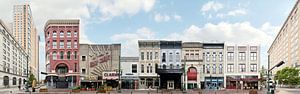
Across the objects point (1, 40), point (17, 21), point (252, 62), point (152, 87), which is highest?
point (17, 21)

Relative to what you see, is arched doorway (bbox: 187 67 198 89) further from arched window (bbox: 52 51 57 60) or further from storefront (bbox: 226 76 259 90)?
arched window (bbox: 52 51 57 60)

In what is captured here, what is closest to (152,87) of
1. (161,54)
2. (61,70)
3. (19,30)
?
(161,54)

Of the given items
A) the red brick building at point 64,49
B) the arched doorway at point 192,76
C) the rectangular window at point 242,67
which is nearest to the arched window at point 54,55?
the red brick building at point 64,49

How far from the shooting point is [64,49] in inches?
3369

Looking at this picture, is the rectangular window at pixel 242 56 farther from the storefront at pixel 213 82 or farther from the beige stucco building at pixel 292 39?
the beige stucco building at pixel 292 39

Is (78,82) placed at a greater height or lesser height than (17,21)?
lesser

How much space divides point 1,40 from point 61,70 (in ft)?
50.3

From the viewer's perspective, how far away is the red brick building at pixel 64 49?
85500 mm

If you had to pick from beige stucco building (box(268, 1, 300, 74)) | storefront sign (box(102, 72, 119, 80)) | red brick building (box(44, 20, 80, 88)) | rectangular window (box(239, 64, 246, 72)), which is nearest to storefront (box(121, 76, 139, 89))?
storefront sign (box(102, 72, 119, 80))

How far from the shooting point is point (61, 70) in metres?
86.9

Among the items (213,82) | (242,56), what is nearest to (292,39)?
(242,56)

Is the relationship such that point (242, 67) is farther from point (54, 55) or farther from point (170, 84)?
point (54, 55)

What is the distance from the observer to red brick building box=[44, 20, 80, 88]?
8550 centimetres

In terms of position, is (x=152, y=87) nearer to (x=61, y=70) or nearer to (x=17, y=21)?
(x=61, y=70)
